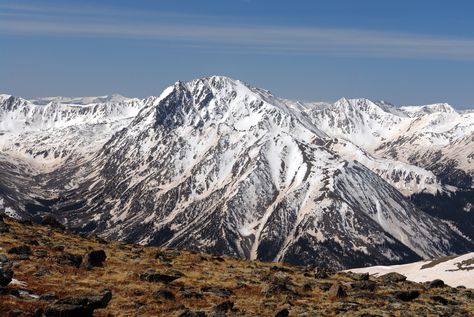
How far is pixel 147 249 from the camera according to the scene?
277ft

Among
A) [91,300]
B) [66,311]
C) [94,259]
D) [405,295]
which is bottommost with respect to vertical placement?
[66,311]

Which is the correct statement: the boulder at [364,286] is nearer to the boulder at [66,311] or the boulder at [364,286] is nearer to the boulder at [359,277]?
the boulder at [359,277]

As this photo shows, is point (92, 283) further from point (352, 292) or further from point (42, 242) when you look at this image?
point (352, 292)

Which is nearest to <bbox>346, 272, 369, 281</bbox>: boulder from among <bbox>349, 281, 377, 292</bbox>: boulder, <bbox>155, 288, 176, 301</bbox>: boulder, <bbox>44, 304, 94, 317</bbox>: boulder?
<bbox>349, 281, 377, 292</bbox>: boulder

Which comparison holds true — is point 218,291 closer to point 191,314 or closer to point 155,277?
point 155,277

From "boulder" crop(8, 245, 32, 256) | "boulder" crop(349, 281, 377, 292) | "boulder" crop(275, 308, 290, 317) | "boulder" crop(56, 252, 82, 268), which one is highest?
"boulder" crop(8, 245, 32, 256)

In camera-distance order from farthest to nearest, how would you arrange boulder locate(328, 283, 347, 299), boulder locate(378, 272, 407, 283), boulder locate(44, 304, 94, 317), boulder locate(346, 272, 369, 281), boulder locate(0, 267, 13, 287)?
boulder locate(378, 272, 407, 283)
boulder locate(346, 272, 369, 281)
boulder locate(328, 283, 347, 299)
boulder locate(0, 267, 13, 287)
boulder locate(44, 304, 94, 317)

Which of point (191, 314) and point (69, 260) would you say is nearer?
point (191, 314)

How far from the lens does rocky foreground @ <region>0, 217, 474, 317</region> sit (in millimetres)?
44312

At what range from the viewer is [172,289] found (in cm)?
5197

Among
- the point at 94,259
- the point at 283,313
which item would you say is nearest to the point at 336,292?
the point at 283,313

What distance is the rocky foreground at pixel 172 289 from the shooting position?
44312 millimetres

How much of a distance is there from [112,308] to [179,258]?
3170cm

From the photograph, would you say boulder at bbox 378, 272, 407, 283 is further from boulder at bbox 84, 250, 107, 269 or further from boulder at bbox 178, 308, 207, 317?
boulder at bbox 178, 308, 207, 317
